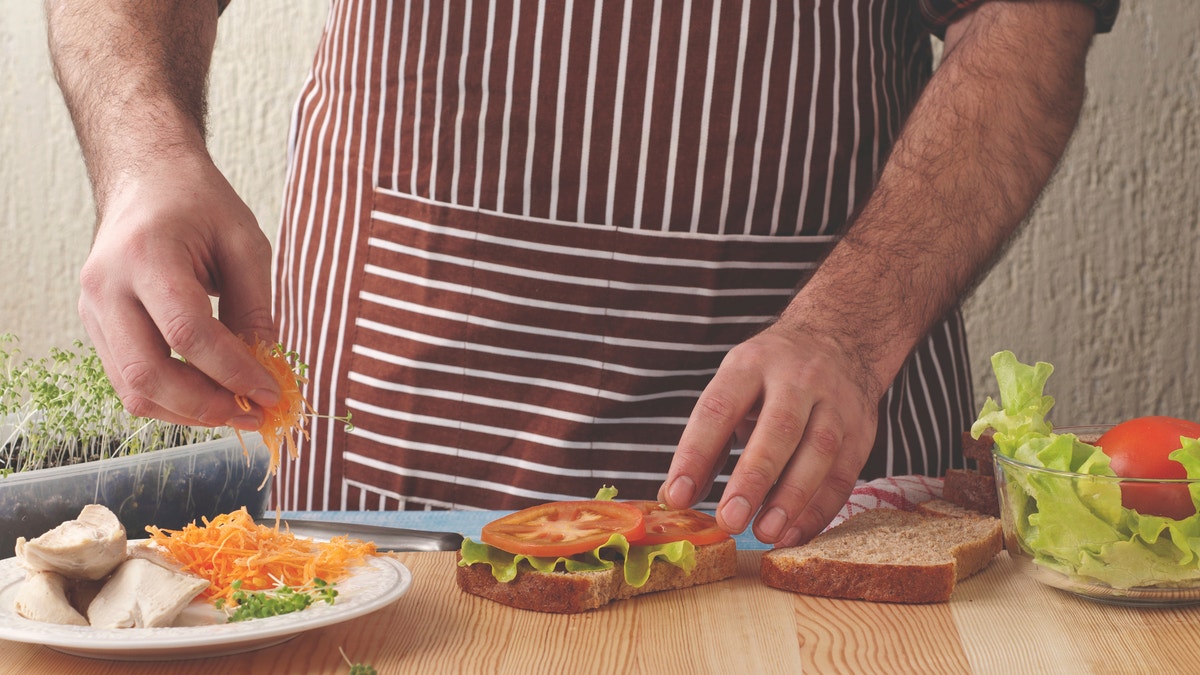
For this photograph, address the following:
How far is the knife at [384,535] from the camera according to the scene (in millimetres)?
1532

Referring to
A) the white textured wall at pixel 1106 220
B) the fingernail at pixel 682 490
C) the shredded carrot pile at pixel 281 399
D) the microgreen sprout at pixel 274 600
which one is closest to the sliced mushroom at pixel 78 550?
the microgreen sprout at pixel 274 600

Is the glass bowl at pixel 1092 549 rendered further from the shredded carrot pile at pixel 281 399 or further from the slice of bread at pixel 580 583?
the shredded carrot pile at pixel 281 399

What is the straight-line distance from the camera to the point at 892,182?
5.98 feet

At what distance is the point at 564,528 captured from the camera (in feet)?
4.62

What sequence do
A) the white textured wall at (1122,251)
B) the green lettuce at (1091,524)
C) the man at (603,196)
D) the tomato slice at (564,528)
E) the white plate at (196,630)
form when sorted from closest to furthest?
the white plate at (196,630)
the green lettuce at (1091,524)
the tomato slice at (564,528)
the man at (603,196)
the white textured wall at (1122,251)

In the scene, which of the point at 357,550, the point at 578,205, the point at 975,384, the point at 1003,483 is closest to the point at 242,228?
the point at 357,550

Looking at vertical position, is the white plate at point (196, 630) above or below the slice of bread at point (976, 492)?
below

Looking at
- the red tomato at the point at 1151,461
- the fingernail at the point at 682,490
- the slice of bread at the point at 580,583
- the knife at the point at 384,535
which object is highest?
the red tomato at the point at 1151,461

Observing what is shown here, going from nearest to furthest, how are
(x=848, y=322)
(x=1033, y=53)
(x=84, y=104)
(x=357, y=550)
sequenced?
(x=357, y=550) < (x=848, y=322) < (x=84, y=104) < (x=1033, y=53)

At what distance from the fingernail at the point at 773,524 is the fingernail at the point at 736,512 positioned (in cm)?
5

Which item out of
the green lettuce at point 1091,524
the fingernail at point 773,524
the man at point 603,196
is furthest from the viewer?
the man at point 603,196

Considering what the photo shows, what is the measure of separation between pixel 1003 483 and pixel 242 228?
963 mm

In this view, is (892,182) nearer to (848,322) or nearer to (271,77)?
(848,322)

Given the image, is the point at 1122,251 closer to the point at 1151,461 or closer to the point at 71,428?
the point at 1151,461
